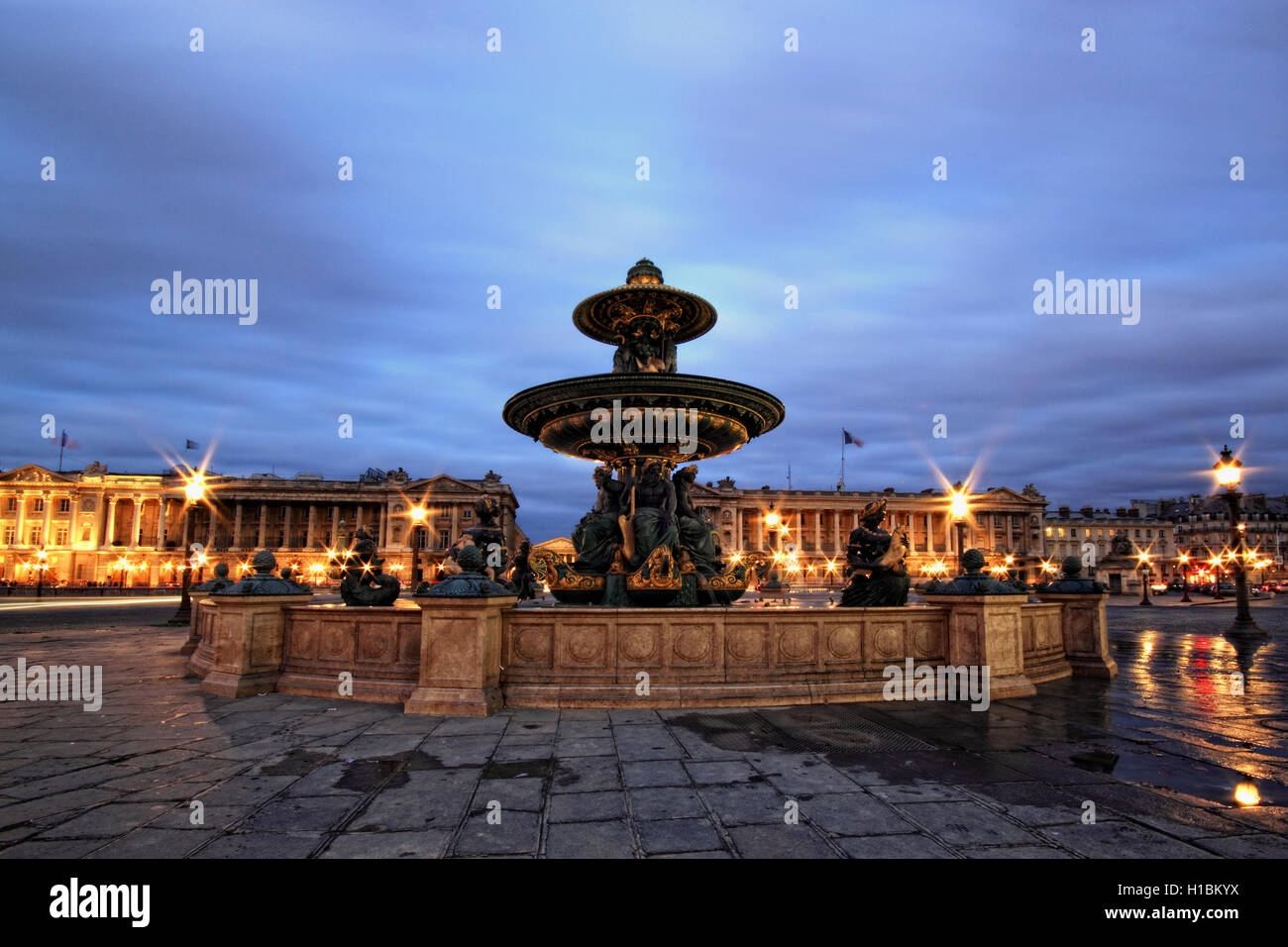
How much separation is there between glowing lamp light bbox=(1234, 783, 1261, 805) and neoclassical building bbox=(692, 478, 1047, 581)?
295ft

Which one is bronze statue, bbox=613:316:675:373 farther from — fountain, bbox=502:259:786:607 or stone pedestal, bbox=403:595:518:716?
stone pedestal, bbox=403:595:518:716

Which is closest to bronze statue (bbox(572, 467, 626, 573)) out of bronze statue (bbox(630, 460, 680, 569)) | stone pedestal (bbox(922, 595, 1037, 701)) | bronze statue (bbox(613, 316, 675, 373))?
bronze statue (bbox(630, 460, 680, 569))

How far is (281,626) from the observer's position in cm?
769

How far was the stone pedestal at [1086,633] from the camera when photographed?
8797 mm

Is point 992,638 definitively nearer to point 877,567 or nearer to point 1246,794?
point 877,567

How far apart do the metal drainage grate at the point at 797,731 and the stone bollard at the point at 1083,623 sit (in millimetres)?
4642

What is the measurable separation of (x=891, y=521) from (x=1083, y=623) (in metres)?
106

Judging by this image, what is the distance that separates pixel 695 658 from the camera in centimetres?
686

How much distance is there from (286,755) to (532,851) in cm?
277

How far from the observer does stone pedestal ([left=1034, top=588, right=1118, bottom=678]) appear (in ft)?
28.9

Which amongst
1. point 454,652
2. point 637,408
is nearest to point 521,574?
point 637,408
